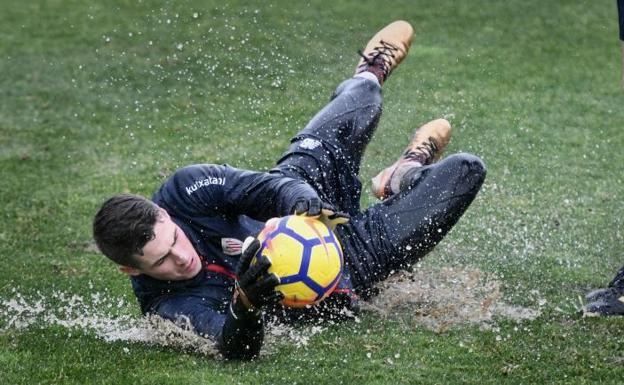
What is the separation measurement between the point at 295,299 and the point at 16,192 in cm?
430

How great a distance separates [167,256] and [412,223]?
4.83ft

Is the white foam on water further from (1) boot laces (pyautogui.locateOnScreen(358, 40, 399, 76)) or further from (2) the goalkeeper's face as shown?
(1) boot laces (pyautogui.locateOnScreen(358, 40, 399, 76))

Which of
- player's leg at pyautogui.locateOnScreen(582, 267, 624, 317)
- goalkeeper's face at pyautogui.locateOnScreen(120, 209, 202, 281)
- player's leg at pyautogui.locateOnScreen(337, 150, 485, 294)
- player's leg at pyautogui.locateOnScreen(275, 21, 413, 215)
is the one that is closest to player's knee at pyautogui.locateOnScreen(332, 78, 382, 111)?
player's leg at pyautogui.locateOnScreen(275, 21, 413, 215)

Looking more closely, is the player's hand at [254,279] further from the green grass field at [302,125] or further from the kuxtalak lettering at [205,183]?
the kuxtalak lettering at [205,183]

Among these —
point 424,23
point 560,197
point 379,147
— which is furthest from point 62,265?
point 424,23

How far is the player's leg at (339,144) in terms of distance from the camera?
581cm

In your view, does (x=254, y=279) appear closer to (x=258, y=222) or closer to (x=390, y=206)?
(x=258, y=222)

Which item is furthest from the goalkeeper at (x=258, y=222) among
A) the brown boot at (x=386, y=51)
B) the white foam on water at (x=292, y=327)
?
the brown boot at (x=386, y=51)

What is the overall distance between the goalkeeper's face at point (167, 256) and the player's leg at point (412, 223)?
3.29 ft

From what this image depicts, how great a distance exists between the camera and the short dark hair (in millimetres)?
4832

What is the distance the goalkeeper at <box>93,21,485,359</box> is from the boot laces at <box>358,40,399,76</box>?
0.53m

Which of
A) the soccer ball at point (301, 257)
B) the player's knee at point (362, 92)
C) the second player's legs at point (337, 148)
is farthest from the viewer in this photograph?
the player's knee at point (362, 92)

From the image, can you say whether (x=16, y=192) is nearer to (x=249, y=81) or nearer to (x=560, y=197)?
(x=249, y=81)

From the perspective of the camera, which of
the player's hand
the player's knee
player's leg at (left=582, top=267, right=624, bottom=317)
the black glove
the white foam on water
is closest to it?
the player's hand
